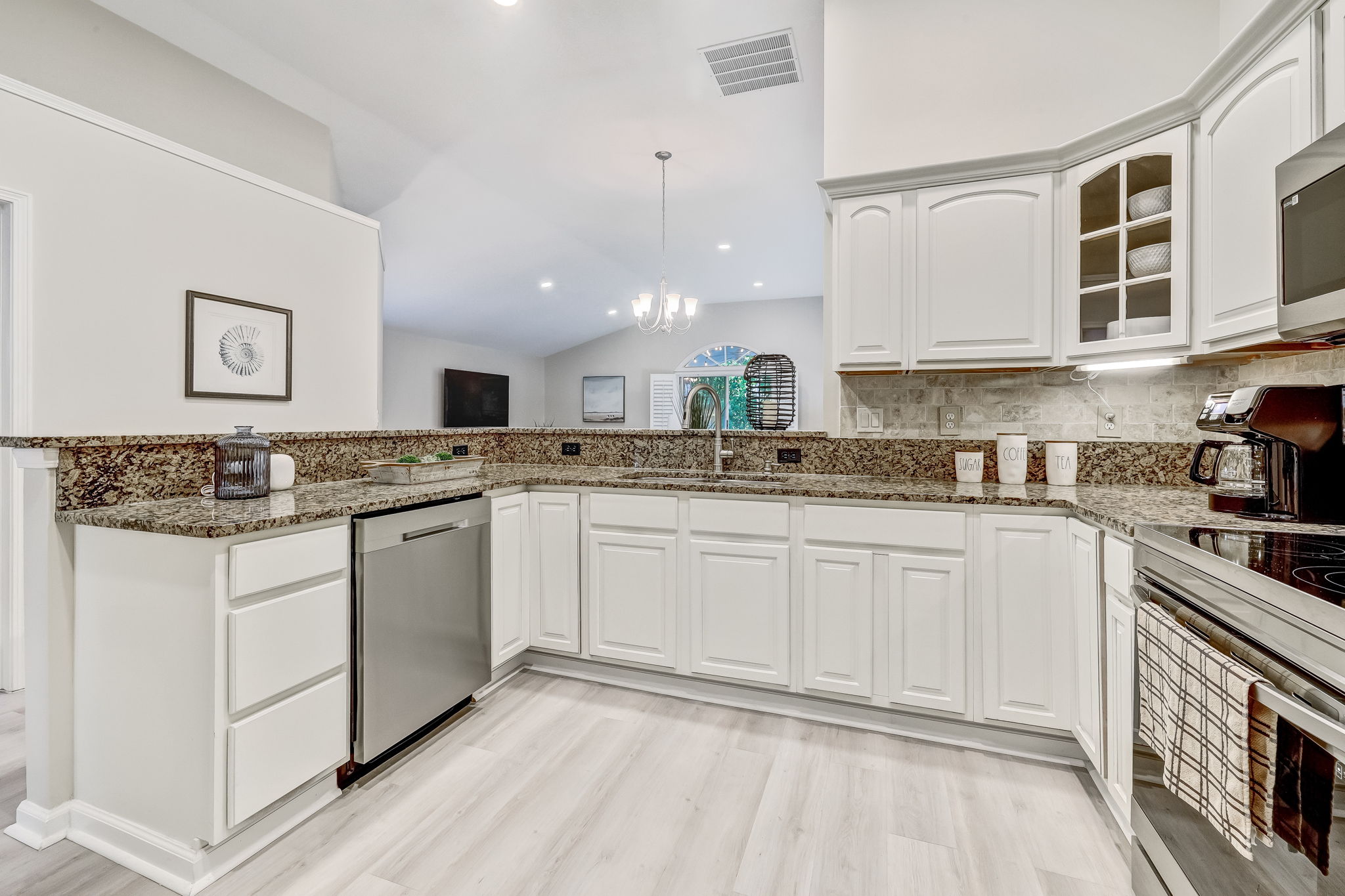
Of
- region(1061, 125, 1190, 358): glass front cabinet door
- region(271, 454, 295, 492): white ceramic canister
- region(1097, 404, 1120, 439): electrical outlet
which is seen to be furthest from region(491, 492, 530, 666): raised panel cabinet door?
region(1097, 404, 1120, 439): electrical outlet

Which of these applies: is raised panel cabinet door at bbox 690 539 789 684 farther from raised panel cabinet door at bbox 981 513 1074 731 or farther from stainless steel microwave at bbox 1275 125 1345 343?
stainless steel microwave at bbox 1275 125 1345 343

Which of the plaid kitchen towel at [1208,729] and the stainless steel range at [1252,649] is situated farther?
the plaid kitchen towel at [1208,729]

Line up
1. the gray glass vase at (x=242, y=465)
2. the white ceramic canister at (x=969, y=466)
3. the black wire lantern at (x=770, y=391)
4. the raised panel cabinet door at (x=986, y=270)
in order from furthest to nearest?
1. the black wire lantern at (x=770, y=391)
2. the white ceramic canister at (x=969, y=466)
3. the raised panel cabinet door at (x=986, y=270)
4. the gray glass vase at (x=242, y=465)

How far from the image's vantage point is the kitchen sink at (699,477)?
101 inches

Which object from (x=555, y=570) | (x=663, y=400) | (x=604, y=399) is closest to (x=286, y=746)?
(x=555, y=570)

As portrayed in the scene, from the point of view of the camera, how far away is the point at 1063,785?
5.90 feet

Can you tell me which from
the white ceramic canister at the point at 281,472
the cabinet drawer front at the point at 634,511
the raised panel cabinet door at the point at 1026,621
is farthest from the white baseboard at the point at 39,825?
the raised panel cabinet door at the point at 1026,621

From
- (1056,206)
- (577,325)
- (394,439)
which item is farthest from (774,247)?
(394,439)

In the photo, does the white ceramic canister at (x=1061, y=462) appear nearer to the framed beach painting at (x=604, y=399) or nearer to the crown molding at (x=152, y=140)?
the crown molding at (x=152, y=140)

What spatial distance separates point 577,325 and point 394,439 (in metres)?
6.69

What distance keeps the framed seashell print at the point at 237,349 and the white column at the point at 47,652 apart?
1.60m

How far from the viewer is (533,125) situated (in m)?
3.85

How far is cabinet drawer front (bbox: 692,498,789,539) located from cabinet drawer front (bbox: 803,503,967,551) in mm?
89

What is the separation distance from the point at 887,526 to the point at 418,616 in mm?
1618
